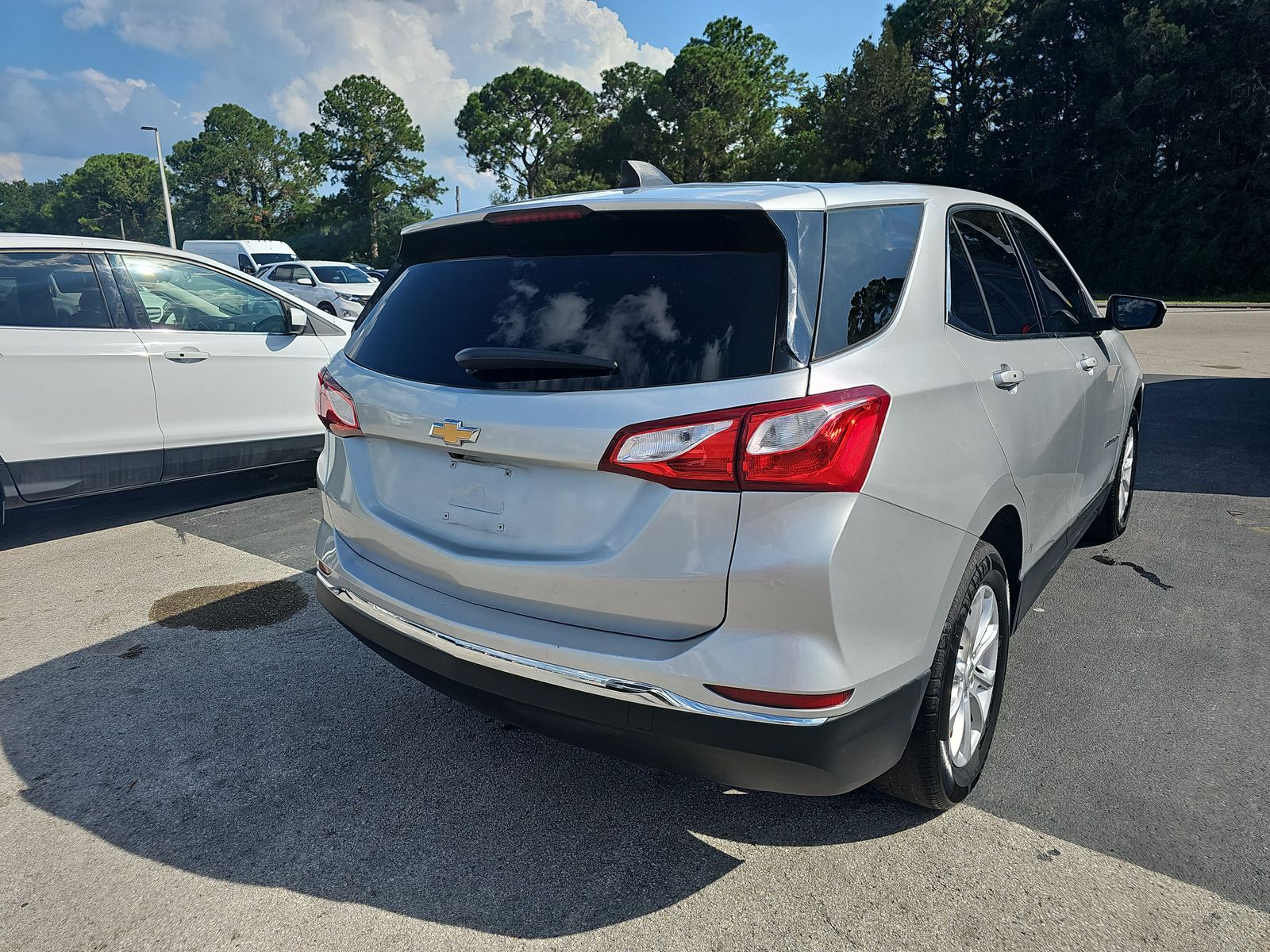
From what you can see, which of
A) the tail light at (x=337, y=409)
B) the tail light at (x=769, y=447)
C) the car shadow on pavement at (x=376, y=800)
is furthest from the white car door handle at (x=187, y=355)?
the tail light at (x=769, y=447)

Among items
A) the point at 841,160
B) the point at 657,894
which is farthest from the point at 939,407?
the point at 841,160

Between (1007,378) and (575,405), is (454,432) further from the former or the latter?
(1007,378)

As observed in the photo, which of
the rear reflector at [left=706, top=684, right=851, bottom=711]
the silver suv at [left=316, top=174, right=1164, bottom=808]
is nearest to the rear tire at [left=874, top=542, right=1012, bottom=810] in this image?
the silver suv at [left=316, top=174, right=1164, bottom=808]

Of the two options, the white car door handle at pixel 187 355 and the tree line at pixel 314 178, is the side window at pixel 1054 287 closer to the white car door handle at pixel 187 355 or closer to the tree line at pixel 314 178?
the white car door handle at pixel 187 355

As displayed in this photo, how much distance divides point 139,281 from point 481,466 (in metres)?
4.28

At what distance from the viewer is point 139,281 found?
5.39 metres

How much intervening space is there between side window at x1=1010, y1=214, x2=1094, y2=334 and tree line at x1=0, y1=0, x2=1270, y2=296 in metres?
14.6

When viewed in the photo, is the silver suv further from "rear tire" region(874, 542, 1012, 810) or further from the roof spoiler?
the roof spoiler

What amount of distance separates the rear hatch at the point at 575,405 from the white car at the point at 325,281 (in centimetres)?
2062

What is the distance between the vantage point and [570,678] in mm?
2057

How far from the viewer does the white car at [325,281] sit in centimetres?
2230

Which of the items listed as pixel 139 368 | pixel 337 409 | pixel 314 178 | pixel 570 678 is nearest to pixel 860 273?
pixel 570 678

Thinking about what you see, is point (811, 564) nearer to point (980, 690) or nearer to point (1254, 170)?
point (980, 690)

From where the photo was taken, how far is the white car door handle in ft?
17.7
